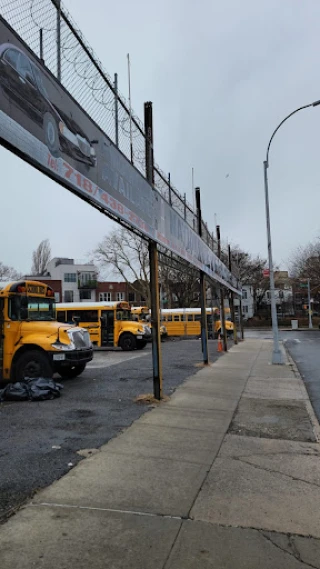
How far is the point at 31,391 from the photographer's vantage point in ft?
28.6

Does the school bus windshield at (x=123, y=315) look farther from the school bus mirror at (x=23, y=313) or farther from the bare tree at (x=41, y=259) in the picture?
the bare tree at (x=41, y=259)

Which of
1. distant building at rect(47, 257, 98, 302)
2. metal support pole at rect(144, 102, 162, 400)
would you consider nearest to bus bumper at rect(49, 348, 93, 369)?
metal support pole at rect(144, 102, 162, 400)

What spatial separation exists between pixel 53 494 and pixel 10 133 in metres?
3.38

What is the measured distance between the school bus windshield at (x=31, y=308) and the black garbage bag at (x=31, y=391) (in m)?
1.85

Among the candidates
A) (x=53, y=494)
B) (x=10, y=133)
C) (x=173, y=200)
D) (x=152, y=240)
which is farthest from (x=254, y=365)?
(x=10, y=133)

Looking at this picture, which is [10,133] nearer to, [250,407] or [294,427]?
[294,427]

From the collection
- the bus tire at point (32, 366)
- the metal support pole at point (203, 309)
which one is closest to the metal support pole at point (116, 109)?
the bus tire at point (32, 366)

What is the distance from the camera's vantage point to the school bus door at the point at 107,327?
2308 centimetres

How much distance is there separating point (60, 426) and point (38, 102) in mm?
4719

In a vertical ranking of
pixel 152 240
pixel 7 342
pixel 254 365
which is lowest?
pixel 254 365

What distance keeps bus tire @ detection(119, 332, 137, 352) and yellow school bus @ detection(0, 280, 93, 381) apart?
1222 centimetres

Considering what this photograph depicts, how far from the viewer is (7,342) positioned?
10062 millimetres

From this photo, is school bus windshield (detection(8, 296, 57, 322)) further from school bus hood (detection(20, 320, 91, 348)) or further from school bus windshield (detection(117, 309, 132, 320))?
school bus windshield (detection(117, 309, 132, 320))

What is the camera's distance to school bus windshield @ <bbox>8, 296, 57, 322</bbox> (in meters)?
10.2
